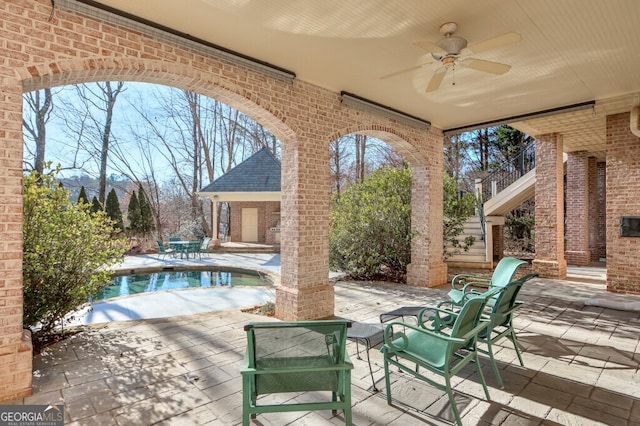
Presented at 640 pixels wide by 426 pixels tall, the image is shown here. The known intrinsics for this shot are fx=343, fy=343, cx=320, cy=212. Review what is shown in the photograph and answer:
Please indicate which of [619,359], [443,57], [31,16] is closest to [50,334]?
[31,16]

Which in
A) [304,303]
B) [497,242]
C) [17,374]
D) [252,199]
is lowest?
[17,374]

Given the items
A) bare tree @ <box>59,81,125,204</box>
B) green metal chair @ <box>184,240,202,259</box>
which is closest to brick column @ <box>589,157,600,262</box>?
green metal chair @ <box>184,240,202,259</box>

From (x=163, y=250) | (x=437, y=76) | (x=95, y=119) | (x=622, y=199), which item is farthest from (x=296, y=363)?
(x=95, y=119)

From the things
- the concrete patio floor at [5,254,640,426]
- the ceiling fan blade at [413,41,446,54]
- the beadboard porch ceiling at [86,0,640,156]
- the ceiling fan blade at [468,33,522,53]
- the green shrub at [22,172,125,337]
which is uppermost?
the beadboard porch ceiling at [86,0,640,156]

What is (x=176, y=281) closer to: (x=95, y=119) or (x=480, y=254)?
(x=480, y=254)

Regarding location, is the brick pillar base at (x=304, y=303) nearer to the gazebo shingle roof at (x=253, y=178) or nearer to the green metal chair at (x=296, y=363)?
the green metal chair at (x=296, y=363)

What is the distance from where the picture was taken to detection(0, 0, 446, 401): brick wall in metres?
2.80

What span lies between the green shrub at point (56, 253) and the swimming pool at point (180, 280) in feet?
13.9

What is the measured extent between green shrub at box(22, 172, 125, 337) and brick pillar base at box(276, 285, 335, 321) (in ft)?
7.44

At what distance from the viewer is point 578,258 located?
10.3 metres

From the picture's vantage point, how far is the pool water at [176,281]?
8594mm

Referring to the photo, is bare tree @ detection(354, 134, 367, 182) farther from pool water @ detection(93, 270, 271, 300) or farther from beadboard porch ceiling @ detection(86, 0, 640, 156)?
beadboard porch ceiling @ detection(86, 0, 640, 156)

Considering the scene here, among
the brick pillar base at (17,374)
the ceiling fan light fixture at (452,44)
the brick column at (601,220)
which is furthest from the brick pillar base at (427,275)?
the brick column at (601,220)

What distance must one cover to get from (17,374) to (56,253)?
1.62 m
